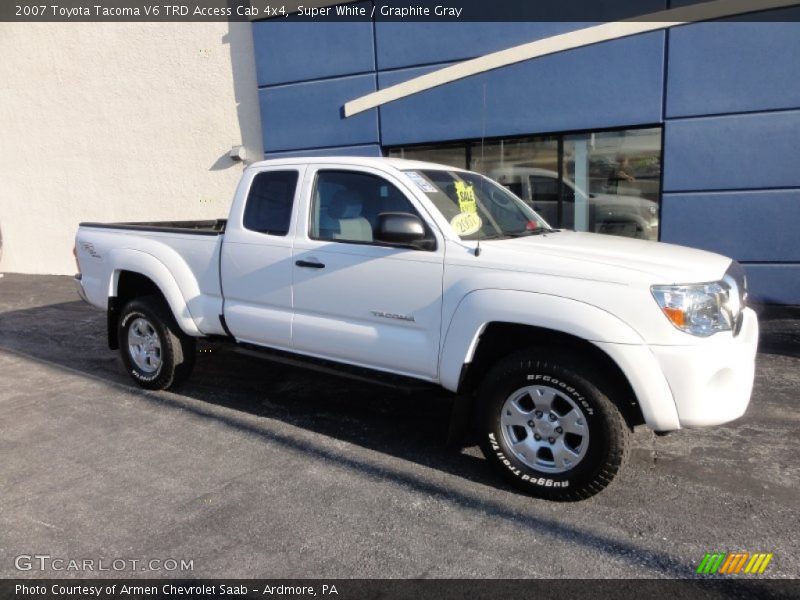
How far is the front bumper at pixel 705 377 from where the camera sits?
121 inches

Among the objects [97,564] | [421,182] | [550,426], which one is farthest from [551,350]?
[97,564]

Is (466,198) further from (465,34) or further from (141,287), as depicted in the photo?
(465,34)

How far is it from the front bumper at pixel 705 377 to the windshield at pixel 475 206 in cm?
135

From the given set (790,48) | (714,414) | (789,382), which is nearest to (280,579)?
(714,414)

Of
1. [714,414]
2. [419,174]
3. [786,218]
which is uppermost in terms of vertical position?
[419,174]

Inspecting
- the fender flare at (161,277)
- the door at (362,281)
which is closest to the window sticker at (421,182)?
the door at (362,281)

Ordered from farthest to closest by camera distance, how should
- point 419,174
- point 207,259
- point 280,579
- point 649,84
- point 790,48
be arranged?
point 649,84 → point 790,48 → point 207,259 → point 419,174 → point 280,579

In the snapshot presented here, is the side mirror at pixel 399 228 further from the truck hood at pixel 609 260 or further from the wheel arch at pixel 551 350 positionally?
the wheel arch at pixel 551 350

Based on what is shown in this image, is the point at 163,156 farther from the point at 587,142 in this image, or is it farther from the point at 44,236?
the point at 587,142

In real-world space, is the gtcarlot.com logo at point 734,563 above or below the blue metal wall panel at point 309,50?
below

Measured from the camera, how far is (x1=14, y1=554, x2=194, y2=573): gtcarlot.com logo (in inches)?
115

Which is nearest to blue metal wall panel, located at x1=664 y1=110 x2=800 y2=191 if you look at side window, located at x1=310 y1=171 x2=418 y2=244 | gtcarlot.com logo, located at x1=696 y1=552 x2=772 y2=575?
side window, located at x1=310 y1=171 x2=418 y2=244

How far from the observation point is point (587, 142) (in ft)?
27.9

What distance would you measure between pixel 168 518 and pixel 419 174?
8.46 feet
